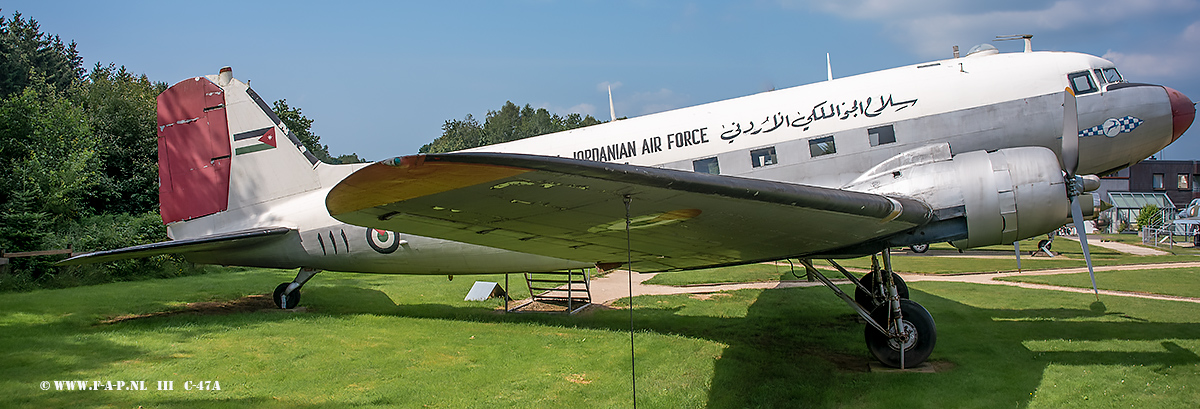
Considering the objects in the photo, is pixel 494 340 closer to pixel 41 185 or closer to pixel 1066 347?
pixel 1066 347

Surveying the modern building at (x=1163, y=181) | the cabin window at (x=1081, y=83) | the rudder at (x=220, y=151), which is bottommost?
the modern building at (x=1163, y=181)

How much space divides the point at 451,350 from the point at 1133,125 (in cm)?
935

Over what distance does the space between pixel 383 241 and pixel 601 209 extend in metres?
6.96

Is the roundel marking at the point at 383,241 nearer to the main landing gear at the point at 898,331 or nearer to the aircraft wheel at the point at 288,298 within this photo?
the aircraft wheel at the point at 288,298

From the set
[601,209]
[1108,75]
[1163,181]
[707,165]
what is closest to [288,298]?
[707,165]

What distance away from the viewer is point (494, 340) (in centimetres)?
898

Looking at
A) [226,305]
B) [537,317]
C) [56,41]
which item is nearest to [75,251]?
[226,305]

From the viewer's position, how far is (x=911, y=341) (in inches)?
272

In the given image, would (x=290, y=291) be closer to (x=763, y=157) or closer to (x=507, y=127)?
(x=763, y=157)

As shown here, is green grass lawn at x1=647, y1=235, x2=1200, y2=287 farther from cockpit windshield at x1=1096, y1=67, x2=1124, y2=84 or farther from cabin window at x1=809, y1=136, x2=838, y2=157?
cockpit windshield at x1=1096, y1=67, x2=1124, y2=84

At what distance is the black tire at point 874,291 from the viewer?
7.82 meters

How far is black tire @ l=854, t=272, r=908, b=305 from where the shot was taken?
308 inches

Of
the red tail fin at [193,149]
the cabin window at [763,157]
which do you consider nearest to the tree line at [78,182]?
the red tail fin at [193,149]

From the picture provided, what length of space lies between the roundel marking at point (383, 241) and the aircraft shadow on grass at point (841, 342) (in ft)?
5.34
